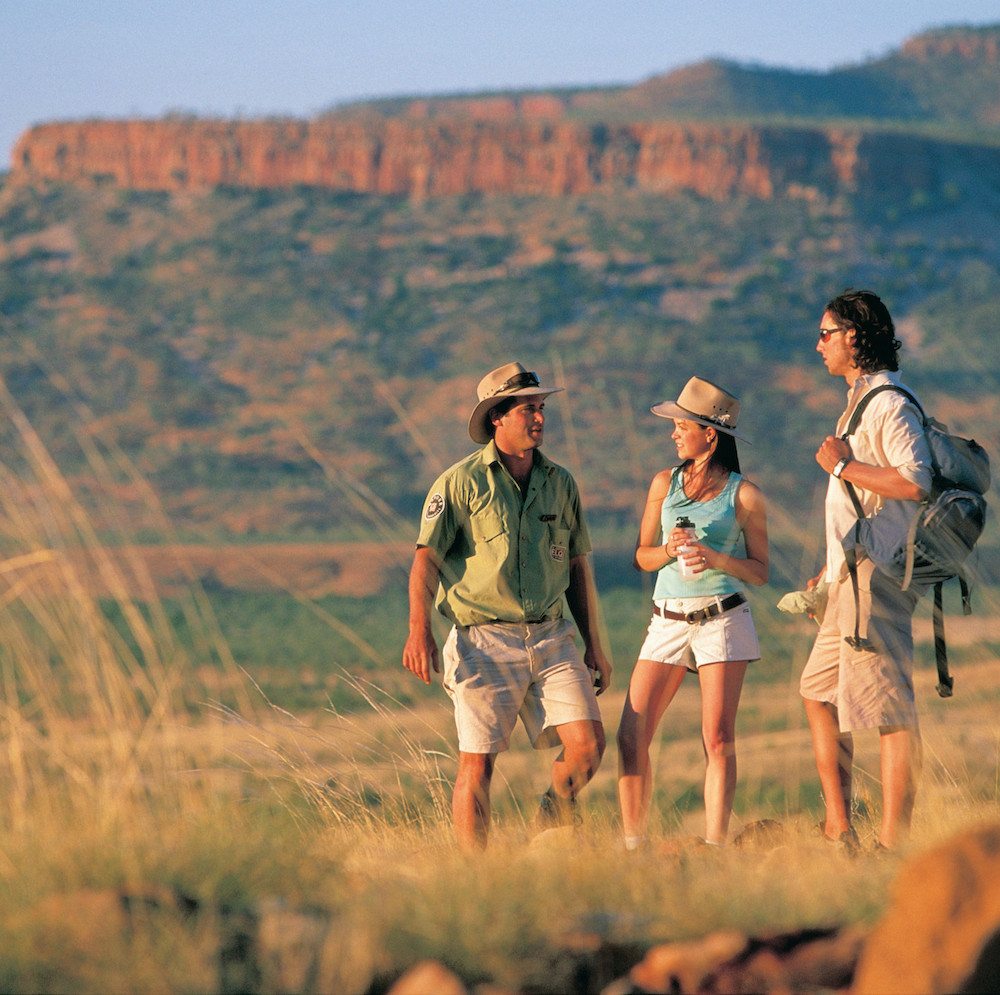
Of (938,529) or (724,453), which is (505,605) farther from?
(938,529)

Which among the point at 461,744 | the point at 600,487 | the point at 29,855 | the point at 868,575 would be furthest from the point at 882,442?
the point at 600,487

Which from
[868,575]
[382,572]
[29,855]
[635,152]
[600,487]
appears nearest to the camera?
[29,855]

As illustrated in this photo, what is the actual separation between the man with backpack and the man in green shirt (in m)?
0.78

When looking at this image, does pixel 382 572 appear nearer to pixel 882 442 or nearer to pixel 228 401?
pixel 228 401

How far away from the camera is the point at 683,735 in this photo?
18297 millimetres

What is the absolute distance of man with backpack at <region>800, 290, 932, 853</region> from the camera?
4141 millimetres

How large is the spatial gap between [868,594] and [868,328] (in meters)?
0.87

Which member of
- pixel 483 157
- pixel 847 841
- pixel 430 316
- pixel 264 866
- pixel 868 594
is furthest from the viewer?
pixel 483 157

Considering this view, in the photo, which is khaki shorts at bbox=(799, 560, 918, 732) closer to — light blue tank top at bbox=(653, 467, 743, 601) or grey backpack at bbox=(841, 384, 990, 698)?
grey backpack at bbox=(841, 384, 990, 698)

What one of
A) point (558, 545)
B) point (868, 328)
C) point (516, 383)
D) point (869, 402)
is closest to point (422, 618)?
point (558, 545)

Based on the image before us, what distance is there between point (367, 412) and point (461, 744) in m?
41.1

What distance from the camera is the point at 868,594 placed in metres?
4.19

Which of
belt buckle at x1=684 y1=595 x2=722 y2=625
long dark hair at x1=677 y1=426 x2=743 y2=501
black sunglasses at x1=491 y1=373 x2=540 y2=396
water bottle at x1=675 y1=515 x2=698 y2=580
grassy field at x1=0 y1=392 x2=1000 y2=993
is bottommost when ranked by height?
grassy field at x1=0 y1=392 x2=1000 y2=993

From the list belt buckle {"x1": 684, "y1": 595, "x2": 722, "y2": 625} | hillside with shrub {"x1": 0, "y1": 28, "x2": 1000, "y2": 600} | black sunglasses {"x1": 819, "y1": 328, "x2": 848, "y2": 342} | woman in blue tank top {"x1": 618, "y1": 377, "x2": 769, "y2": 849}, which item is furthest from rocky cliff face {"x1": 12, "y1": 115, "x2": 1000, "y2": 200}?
belt buckle {"x1": 684, "y1": 595, "x2": 722, "y2": 625}
